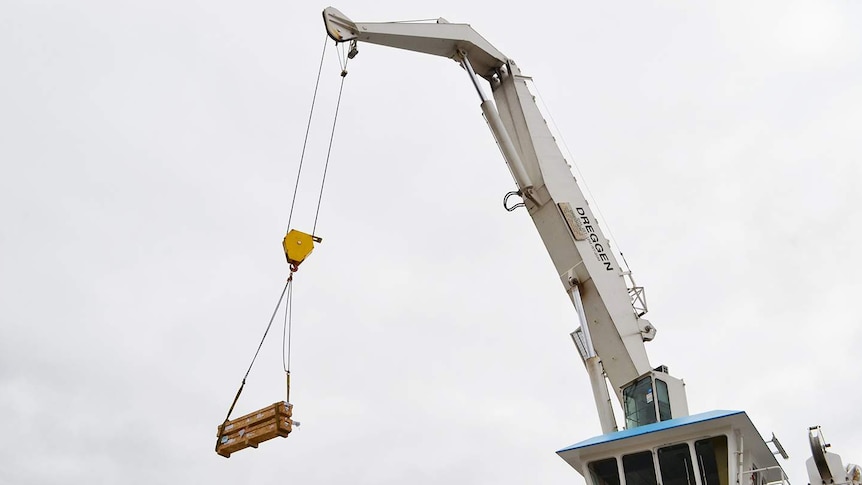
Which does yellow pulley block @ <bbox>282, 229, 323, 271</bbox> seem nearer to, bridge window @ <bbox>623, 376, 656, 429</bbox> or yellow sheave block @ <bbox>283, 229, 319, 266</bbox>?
yellow sheave block @ <bbox>283, 229, 319, 266</bbox>

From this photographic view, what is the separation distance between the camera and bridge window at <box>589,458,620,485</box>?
1481cm

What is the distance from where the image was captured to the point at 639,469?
14539mm

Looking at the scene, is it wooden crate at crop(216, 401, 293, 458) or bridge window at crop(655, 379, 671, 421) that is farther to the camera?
bridge window at crop(655, 379, 671, 421)

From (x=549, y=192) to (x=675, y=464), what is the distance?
586cm

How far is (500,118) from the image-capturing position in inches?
704

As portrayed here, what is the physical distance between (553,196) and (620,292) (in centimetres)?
238

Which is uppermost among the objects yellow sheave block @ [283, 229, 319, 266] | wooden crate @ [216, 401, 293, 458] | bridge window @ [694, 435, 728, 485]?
yellow sheave block @ [283, 229, 319, 266]

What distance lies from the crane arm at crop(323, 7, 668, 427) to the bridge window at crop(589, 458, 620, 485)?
4.53 ft

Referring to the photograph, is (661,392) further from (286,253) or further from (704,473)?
(286,253)

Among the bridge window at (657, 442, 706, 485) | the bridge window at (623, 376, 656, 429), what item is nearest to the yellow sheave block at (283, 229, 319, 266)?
the bridge window at (623, 376, 656, 429)

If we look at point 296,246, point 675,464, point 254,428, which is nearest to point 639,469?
point 675,464

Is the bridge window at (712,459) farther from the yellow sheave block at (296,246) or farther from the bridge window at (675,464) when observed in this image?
the yellow sheave block at (296,246)

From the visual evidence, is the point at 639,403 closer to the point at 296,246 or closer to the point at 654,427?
the point at 654,427

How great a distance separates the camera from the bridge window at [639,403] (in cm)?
1494
